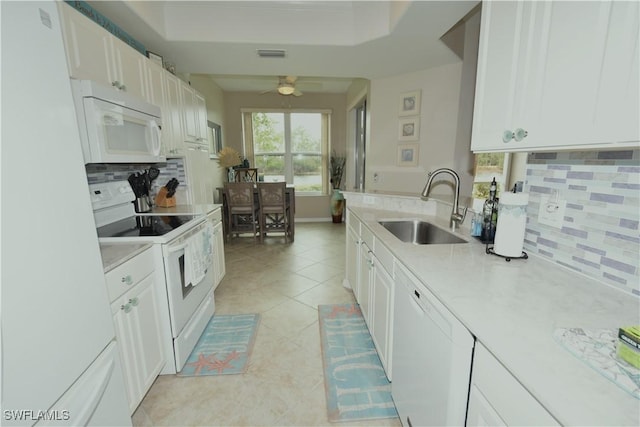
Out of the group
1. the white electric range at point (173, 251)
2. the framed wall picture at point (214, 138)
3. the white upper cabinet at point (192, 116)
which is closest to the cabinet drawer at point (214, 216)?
the white electric range at point (173, 251)

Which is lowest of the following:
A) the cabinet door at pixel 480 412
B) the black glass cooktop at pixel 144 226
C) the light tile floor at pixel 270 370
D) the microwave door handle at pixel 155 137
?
the light tile floor at pixel 270 370

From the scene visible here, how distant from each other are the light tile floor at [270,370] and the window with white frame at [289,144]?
9.32 feet

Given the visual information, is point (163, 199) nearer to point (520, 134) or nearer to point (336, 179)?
point (520, 134)

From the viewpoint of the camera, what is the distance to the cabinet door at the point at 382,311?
1490 mm

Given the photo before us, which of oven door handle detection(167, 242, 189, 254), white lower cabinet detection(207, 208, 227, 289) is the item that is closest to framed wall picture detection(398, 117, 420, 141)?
white lower cabinet detection(207, 208, 227, 289)

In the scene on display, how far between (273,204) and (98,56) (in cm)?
309

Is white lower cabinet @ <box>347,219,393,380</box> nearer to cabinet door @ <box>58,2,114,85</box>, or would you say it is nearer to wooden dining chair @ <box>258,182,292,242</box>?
cabinet door @ <box>58,2,114,85</box>

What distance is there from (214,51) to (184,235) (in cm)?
193

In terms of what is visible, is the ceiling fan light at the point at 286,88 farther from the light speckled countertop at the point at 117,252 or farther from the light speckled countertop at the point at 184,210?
the light speckled countertop at the point at 117,252

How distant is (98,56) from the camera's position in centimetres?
159

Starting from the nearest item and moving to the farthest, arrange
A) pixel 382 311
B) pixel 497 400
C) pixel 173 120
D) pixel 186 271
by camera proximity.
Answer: pixel 497 400, pixel 382 311, pixel 186 271, pixel 173 120

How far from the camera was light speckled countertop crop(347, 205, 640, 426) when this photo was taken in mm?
520

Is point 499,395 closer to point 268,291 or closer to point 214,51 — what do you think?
point 268,291

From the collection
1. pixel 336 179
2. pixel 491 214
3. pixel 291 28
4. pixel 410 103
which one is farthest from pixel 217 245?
pixel 336 179
